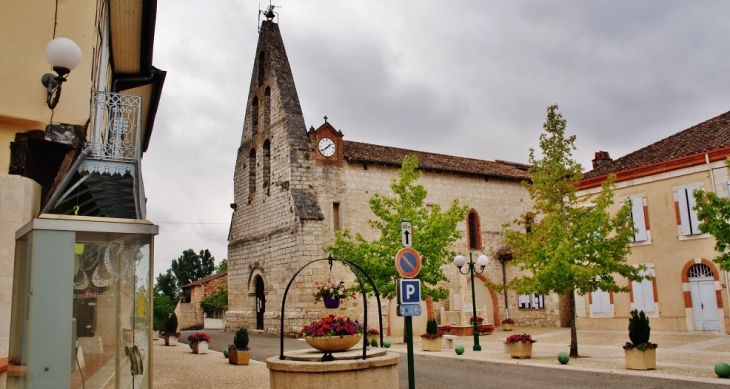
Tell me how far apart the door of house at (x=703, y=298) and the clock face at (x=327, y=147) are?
1567cm

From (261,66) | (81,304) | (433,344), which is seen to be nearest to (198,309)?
(261,66)

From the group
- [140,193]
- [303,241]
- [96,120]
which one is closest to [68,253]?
[140,193]

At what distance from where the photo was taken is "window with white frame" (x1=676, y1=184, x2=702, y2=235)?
21266 millimetres

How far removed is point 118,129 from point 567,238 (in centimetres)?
1188

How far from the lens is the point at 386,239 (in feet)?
69.2

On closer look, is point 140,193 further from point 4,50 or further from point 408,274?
point 408,274

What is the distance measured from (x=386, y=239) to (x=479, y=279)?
10397 mm

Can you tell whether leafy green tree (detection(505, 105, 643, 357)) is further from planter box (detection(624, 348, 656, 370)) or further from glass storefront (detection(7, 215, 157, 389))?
glass storefront (detection(7, 215, 157, 389))

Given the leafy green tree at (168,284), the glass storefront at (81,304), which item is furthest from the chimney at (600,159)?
the leafy green tree at (168,284)

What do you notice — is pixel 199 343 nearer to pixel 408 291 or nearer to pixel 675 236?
pixel 408 291

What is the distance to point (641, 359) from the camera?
12.3m

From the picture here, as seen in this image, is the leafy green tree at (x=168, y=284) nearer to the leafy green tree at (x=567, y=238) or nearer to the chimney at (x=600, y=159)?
the chimney at (x=600, y=159)

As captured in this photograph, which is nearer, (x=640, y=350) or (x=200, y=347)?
(x=640, y=350)

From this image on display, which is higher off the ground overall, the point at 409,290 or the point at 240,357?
the point at 409,290
